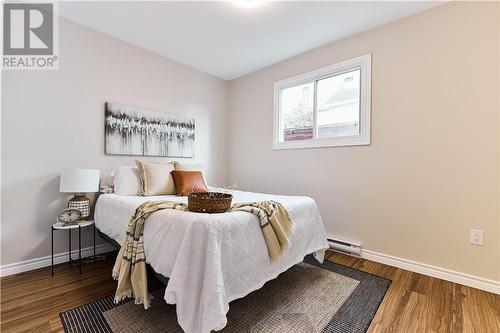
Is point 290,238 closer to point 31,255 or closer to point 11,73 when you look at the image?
point 31,255

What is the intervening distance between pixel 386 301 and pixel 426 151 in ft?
4.77

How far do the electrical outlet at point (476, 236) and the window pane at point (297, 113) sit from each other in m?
1.91

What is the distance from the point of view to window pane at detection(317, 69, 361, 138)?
2.83 m

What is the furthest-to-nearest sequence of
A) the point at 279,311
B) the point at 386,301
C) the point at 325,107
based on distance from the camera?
the point at 325,107 < the point at 386,301 < the point at 279,311

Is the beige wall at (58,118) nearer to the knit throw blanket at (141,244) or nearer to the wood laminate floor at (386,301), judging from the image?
the wood laminate floor at (386,301)

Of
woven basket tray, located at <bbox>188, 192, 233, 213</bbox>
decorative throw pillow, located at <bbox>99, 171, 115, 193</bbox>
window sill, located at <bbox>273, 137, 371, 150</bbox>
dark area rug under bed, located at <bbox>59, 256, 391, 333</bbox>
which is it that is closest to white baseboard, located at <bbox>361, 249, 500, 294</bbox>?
dark area rug under bed, located at <bbox>59, 256, 391, 333</bbox>

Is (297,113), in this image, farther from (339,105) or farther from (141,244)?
Answer: (141,244)

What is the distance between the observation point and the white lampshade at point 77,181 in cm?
216

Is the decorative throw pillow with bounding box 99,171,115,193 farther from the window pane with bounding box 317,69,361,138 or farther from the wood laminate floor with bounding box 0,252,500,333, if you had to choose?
the window pane with bounding box 317,69,361,138

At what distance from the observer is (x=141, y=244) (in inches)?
62.6

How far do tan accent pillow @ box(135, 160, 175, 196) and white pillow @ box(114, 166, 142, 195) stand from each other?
0.06 m

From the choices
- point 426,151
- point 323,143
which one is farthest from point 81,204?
point 426,151

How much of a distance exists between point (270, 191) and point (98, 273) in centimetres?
232

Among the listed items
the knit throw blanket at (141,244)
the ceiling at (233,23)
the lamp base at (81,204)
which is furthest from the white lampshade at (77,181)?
the ceiling at (233,23)
